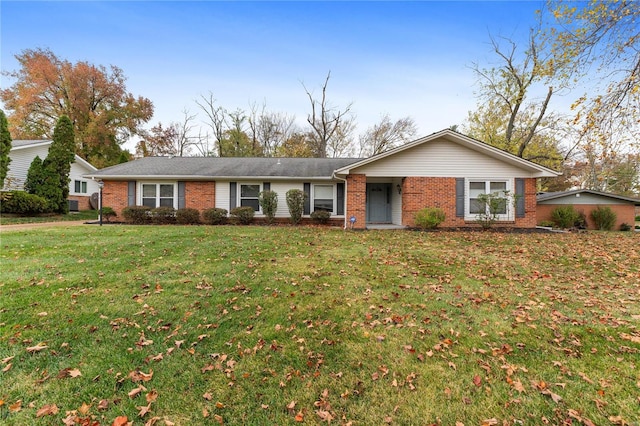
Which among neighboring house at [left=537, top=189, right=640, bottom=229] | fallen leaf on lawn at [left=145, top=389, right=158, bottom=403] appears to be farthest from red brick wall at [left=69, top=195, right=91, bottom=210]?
neighboring house at [left=537, top=189, right=640, bottom=229]

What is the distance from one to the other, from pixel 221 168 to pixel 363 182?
26.1 feet

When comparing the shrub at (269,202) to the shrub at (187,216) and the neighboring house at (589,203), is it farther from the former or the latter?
the neighboring house at (589,203)

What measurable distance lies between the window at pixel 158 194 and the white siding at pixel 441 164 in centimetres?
952

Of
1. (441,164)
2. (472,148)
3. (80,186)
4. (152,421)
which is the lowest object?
(152,421)

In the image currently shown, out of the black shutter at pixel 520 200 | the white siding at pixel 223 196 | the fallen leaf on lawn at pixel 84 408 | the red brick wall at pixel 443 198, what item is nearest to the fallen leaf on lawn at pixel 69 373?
the fallen leaf on lawn at pixel 84 408

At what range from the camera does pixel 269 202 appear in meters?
13.7

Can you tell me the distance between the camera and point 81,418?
2105mm

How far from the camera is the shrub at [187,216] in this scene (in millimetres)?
13484

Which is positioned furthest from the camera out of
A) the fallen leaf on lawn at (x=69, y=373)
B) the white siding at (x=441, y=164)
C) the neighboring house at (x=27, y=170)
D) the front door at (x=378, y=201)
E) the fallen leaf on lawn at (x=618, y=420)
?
the neighboring house at (x=27, y=170)

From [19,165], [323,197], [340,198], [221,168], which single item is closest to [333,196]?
[340,198]

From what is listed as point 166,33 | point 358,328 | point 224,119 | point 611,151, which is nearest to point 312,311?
point 358,328

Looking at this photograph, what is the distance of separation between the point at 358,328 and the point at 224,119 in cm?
3106

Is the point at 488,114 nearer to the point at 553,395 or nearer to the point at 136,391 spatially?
the point at 553,395

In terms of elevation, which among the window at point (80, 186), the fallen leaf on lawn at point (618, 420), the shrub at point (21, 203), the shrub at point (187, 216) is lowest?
the fallen leaf on lawn at point (618, 420)
